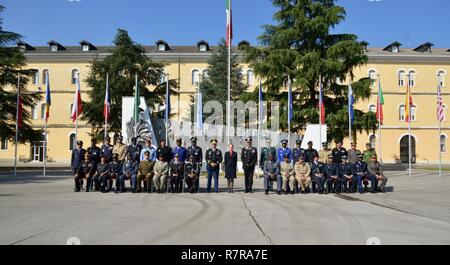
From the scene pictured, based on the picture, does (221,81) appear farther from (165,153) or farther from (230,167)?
(230,167)

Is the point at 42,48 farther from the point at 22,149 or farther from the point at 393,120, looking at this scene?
the point at 393,120

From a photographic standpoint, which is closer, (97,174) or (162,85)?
(97,174)

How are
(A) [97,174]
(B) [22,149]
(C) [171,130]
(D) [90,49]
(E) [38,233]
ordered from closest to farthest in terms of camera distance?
1. (E) [38,233]
2. (A) [97,174]
3. (C) [171,130]
4. (B) [22,149]
5. (D) [90,49]

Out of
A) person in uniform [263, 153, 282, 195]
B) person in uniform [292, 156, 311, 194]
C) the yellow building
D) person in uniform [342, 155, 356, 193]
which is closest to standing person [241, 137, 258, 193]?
person in uniform [263, 153, 282, 195]

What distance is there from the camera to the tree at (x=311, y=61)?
1014 inches

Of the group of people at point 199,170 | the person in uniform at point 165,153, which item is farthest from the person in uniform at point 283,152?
the person in uniform at point 165,153

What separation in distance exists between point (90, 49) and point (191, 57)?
561 inches

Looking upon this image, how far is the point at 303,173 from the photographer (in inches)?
509

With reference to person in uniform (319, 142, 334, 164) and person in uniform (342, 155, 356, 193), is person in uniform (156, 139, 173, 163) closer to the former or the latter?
person in uniform (319, 142, 334, 164)

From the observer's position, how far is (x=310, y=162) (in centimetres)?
1370

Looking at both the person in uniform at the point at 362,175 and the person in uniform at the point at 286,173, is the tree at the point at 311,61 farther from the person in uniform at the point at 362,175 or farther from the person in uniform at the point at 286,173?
the person in uniform at the point at 286,173

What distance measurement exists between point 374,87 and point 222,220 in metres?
48.6

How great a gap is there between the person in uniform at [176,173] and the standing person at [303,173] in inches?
150
